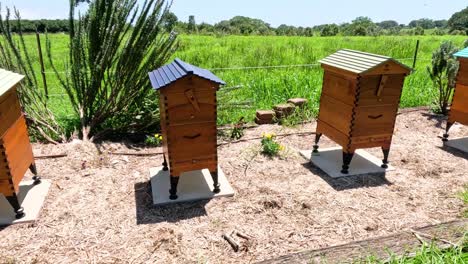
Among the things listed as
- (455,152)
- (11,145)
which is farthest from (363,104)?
(11,145)

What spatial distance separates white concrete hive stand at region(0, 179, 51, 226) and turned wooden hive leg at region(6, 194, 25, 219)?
0.04 metres

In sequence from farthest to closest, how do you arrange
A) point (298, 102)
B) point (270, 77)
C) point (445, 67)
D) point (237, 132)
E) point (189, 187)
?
1. point (270, 77)
2. point (445, 67)
3. point (298, 102)
4. point (237, 132)
5. point (189, 187)

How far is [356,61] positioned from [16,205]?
4.17 metres

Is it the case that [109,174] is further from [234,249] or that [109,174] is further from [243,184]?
[234,249]

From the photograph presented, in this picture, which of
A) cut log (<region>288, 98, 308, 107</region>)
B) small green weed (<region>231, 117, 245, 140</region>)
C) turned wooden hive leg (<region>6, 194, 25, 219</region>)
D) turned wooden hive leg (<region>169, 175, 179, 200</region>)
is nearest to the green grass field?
cut log (<region>288, 98, 308, 107</region>)

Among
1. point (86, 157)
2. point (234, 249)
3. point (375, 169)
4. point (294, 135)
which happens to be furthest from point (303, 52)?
point (234, 249)

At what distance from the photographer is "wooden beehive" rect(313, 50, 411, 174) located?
423cm

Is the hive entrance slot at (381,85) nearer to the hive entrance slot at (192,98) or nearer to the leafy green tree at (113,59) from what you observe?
Answer: the hive entrance slot at (192,98)

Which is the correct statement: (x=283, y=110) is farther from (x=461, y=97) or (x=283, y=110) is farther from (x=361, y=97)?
(x=461, y=97)

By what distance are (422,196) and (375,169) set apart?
2.50 feet

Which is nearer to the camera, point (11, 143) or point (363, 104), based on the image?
point (11, 143)

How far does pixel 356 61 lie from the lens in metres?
4.42

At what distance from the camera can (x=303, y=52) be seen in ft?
43.8

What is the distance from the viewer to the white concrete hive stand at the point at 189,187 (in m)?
4.04
